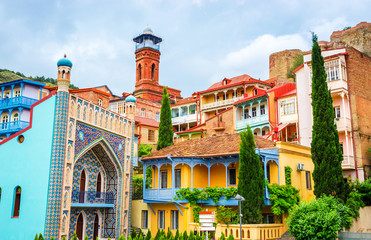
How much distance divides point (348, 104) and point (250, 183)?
1423 centimetres

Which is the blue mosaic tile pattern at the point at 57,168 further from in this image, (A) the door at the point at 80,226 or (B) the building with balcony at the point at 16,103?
(B) the building with balcony at the point at 16,103

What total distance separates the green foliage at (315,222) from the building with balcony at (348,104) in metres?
12.2

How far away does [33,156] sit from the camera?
2048 cm

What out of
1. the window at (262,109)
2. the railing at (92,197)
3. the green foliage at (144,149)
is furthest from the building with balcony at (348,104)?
the green foliage at (144,149)

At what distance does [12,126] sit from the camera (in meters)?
35.6

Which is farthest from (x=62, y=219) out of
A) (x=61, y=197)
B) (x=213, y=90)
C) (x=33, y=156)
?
(x=213, y=90)

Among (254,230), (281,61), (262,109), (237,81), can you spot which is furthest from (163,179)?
(281,61)

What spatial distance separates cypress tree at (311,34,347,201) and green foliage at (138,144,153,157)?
22.1 metres

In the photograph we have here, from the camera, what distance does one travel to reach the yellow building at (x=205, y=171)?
75.9 feet

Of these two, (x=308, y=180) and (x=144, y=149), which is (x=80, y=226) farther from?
(x=144, y=149)

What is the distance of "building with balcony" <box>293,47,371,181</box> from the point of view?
97.1 feet

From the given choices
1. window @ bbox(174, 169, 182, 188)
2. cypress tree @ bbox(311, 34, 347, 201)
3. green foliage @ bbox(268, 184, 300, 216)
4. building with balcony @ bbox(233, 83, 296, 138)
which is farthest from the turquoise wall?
building with balcony @ bbox(233, 83, 296, 138)

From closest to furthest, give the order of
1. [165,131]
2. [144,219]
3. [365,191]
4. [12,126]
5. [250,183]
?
[250,183] → [365,191] → [144,219] → [165,131] → [12,126]

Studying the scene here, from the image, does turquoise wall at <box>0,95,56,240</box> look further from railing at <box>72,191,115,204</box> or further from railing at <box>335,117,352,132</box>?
railing at <box>335,117,352,132</box>
